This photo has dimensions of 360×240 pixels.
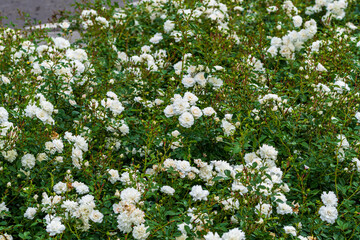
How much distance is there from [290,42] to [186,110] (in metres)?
1.63

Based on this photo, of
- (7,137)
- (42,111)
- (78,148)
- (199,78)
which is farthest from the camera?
(199,78)

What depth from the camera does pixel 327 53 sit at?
3668mm

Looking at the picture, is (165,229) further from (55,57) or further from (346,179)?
(55,57)

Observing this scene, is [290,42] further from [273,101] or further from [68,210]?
[68,210]

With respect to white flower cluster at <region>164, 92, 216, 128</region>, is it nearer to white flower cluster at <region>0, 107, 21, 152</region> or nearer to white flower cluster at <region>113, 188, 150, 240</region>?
white flower cluster at <region>113, 188, 150, 240</region>

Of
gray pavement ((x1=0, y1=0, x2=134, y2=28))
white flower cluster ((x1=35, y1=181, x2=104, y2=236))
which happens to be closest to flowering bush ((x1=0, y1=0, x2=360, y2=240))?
white flower cluster ((x1=35, y1=181, x2=104, y2=236))

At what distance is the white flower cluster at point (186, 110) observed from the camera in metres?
2.74

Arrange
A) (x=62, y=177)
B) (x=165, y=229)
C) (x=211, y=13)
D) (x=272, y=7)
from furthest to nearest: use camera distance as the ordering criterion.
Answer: (x=272, y=7), (x=211, y=13), (x=62, y=177), (x=165, y=229)

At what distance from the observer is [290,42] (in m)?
3.93

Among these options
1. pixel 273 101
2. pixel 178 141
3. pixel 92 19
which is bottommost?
pixel 178 141

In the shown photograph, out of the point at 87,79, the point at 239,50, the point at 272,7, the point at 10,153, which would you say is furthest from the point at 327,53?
the point at 10,153

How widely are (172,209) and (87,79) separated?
1435 mm

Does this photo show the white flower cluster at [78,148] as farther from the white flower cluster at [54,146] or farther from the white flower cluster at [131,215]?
the white flower cluster at [131,215]

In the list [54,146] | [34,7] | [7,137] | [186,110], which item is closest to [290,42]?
[186,110]
